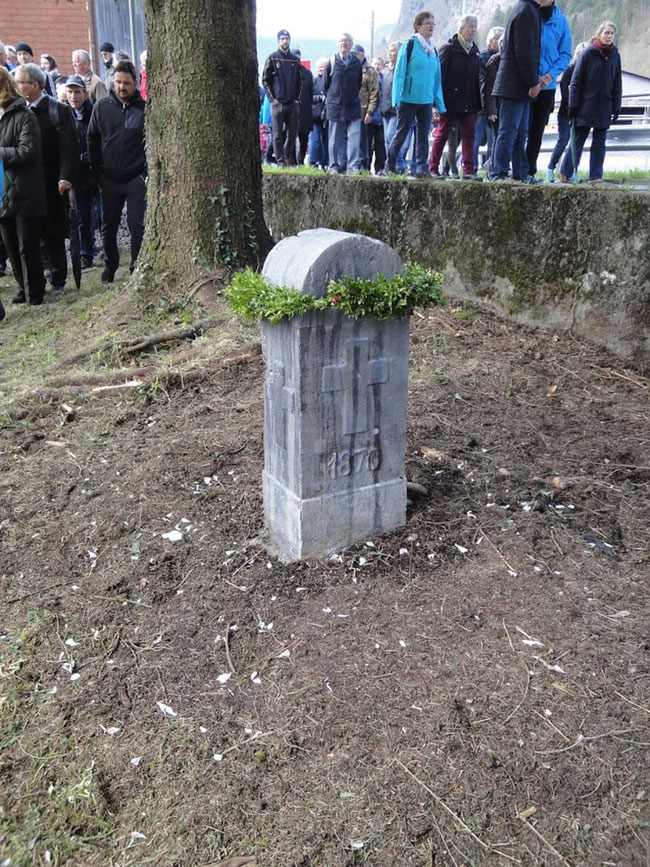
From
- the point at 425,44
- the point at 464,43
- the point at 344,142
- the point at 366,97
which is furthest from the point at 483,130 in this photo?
the point at 425,44

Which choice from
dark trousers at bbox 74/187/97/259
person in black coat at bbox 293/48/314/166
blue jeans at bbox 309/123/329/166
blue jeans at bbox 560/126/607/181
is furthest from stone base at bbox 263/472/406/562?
blue jeans at bbox 309/123/329/166

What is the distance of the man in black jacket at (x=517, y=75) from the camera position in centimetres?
688

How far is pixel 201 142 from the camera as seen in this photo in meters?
6.34

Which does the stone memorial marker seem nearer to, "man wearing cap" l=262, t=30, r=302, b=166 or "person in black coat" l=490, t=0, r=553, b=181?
"person in black coat" l=490, t=0, r=553, b=181

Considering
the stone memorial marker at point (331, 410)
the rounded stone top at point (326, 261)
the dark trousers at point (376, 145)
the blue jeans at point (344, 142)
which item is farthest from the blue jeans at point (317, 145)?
the stone memorial marker at point (331, 410)

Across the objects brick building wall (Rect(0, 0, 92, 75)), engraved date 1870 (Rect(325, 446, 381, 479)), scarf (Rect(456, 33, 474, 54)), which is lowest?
engraved date 1870 (Rect(325, 446, 381, 479))

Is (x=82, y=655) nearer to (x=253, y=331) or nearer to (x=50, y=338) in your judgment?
(x=253, y=331)

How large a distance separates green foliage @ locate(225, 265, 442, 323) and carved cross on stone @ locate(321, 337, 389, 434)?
178 millimetres

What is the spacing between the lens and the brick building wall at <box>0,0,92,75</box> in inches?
775

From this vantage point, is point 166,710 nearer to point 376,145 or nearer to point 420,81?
point 420,81

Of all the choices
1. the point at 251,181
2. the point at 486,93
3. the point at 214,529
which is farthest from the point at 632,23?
the point at 214,529

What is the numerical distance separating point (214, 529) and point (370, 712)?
4.68 ft

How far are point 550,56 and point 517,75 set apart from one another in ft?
2.60

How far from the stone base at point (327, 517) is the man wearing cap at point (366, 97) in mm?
8921
